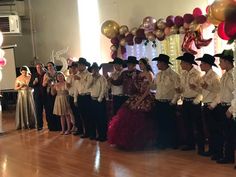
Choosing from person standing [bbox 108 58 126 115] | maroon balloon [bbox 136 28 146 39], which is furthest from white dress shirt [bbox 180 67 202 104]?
maroon balloon [bbox 136 28 146 39]

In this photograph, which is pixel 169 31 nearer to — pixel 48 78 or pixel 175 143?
pixel 175 143

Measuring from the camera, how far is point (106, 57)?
30.1 ft

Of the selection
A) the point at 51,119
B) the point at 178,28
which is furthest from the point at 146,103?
the point at 51,119

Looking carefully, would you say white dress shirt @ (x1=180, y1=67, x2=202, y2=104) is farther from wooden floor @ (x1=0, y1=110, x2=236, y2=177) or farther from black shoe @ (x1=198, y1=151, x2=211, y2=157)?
wooden floor @ (x1=0, y1=110, x2=236, y2=177)

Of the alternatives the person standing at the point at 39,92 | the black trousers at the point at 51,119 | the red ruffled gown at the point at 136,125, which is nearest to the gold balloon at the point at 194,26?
the red ruffled gown at the point at 136,125

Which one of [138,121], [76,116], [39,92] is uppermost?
[39,92]

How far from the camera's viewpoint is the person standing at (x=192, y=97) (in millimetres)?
5418

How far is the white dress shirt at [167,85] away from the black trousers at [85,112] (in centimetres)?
153

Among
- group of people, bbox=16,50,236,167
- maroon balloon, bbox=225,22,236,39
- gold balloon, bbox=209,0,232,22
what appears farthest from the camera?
group of people, bbox=16,50,236,167

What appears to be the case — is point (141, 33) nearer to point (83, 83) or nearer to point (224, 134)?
point (83, 83)

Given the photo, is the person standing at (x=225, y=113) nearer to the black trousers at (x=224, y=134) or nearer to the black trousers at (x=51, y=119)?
the black trousers at (x=224, y=134)

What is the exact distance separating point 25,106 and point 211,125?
478 cm

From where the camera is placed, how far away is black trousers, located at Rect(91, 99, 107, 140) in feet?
22.2

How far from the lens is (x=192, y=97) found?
5.49m
